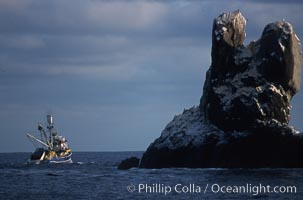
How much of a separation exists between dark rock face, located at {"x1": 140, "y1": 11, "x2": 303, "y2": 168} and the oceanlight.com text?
21.2m

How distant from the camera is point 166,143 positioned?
101562 millimetres

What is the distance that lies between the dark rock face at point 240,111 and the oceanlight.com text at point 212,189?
2117cm

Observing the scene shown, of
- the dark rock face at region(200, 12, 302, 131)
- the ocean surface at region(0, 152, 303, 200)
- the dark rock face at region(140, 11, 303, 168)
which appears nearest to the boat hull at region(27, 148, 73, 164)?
the dark rock face at region(140, 11, 303, 168)

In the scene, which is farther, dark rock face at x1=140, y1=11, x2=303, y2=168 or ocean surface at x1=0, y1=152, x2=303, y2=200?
dark rock face at x1=140, y1=11, x2=303, y2=168

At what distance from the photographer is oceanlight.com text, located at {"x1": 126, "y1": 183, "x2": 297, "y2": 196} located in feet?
223

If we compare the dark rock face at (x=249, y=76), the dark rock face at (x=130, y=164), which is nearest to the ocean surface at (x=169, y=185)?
the dark rock face at (x=249, y=76)

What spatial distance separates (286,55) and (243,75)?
5.65 meters

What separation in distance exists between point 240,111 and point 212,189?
29910mm

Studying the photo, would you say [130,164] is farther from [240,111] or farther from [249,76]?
[249,76]

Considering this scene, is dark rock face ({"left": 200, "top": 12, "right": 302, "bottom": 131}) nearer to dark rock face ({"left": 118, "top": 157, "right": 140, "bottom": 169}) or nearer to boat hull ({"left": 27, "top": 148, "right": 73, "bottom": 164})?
dark rock face ({"left": 118, "top": 157, "right": 140, "bottom": 169})

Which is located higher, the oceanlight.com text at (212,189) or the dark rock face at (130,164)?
the dark rock face at (130,164)

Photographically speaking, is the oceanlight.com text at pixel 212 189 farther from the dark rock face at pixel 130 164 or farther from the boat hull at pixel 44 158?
the boat hull at pixel 44 158

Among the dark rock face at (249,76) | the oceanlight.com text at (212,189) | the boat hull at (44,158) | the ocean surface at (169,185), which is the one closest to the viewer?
the ocean surface at (169,185)

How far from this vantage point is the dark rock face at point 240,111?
9550cm
